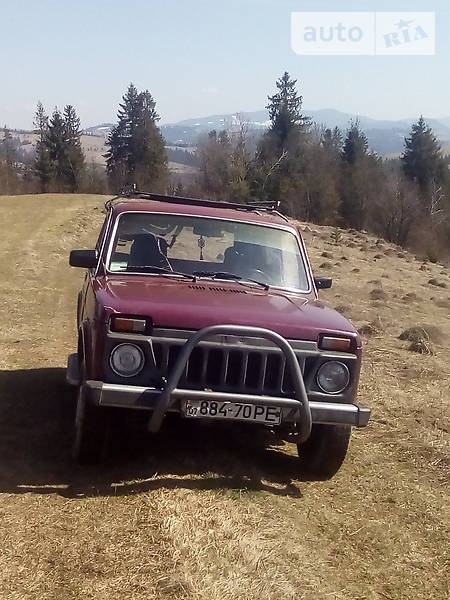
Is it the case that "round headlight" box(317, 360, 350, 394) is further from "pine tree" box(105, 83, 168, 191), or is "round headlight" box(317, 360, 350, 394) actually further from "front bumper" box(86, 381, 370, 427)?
"pine tree" box(105, 83, 168, 191)

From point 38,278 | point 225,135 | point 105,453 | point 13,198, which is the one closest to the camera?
point 105,453

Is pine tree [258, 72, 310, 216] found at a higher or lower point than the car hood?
higher

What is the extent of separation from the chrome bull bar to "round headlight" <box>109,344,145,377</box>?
0.98 ft

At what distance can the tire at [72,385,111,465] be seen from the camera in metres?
4.92

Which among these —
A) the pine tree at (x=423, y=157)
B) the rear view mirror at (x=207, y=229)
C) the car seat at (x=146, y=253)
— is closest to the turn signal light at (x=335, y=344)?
the car seat at (x=146, y=253)

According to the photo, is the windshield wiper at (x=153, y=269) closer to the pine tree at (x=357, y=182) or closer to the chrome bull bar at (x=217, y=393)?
the chrome bull bar at (x=217, y=393)

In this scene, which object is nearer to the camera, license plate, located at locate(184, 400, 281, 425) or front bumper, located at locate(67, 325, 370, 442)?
front bumper, located at locate(67, 325, 370, 442)

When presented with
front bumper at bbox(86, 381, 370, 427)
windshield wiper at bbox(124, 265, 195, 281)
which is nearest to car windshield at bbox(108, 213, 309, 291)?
windshield wiper at bbox(124, 265, 195, 281)

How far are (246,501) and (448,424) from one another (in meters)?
3.19

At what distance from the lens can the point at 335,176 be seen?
56.3 meters

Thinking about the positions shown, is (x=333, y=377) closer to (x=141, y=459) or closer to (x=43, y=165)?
(x=141, y=459)

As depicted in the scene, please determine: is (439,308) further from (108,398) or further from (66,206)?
(66,206)

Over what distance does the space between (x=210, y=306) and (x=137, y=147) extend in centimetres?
5875

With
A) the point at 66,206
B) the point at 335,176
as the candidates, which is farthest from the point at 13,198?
the point at 335,176
